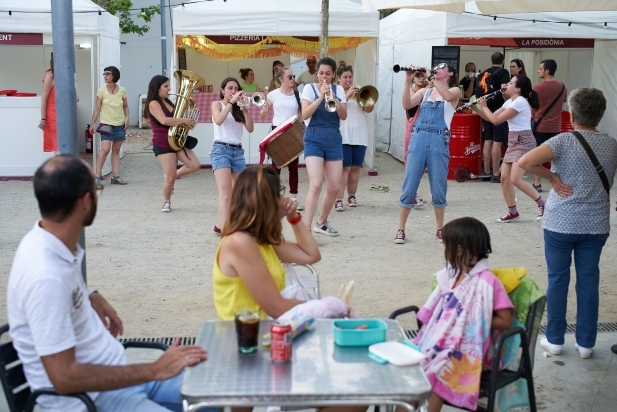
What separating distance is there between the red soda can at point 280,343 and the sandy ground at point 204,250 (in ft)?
7.99

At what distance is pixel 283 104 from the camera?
28.2 feet

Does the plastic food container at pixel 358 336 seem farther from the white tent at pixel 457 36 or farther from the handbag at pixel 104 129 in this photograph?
the white tent at pixel 457 36

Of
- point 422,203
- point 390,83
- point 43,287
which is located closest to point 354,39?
point 390,83

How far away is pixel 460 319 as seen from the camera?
3.16 m

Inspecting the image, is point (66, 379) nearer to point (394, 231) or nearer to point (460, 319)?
point (460, 319)

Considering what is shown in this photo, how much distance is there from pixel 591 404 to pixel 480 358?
1150 millimetres

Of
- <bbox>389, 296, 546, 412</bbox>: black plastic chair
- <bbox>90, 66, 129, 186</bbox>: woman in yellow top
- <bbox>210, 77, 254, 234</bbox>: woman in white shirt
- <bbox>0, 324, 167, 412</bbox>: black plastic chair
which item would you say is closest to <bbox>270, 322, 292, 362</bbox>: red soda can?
<bbox>0, 324, 167, 412</bbox>: black plastic chair

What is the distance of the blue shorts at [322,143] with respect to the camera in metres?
7.26

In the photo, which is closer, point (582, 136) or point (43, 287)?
point (43, 287)

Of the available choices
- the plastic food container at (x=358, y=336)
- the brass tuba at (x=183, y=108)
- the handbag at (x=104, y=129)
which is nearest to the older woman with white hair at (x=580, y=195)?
the plastic food container at (x=358, y=336)

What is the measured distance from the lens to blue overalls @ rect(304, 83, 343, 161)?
7262 mm

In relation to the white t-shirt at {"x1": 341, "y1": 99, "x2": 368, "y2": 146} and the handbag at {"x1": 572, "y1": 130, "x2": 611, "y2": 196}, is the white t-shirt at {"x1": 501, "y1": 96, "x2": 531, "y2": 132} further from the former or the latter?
the handbag at {"x1": 572, "y1": 130, "x2": 611, "y2": 196}

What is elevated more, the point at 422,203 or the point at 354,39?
the point at 354,39

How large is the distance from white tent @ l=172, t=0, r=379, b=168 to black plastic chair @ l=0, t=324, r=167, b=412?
8849mm
